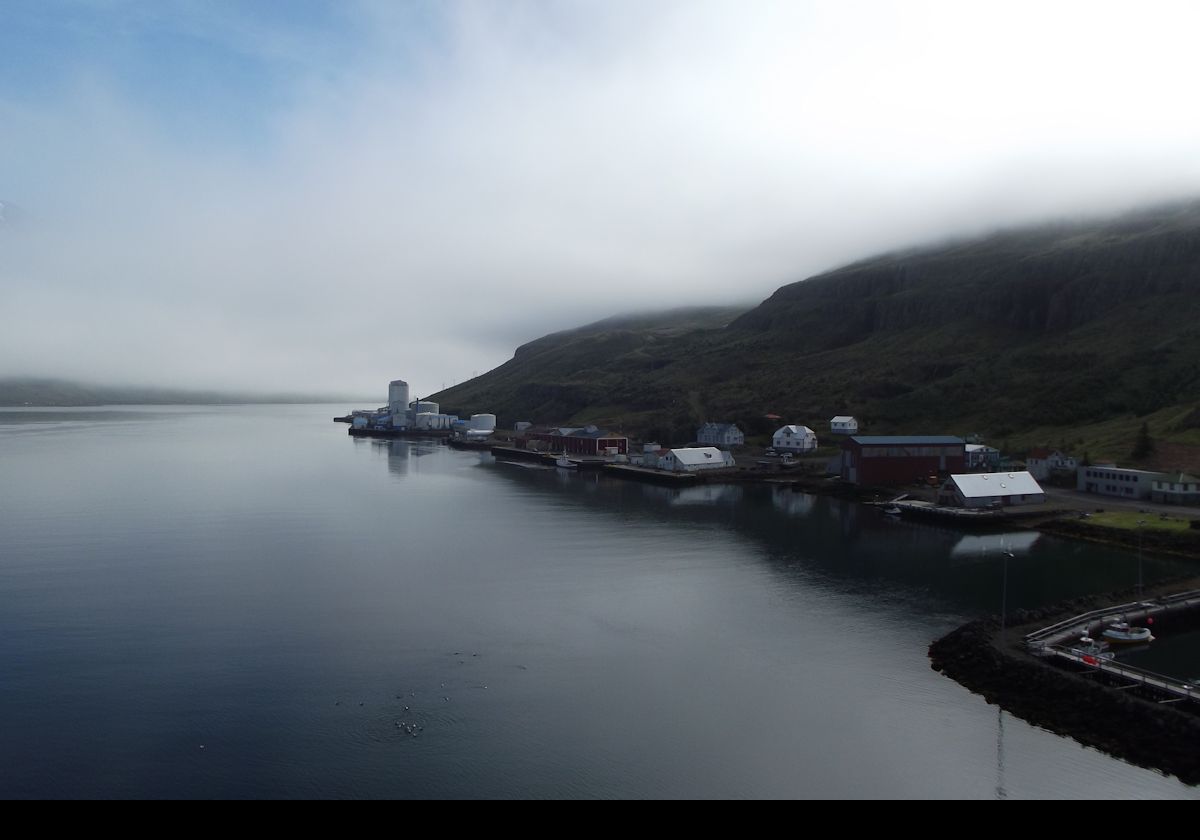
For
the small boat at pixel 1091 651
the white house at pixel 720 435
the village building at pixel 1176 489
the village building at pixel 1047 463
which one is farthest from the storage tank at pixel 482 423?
the small boat at pixel 1091 651

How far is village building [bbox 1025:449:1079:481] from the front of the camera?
152ft

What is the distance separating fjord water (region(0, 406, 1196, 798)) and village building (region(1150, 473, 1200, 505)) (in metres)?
9.30

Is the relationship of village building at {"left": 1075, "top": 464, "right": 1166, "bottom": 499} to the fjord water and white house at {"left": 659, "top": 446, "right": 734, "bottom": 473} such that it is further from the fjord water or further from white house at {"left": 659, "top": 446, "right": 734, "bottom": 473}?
white house at {"left": 659, "top": 446, "right": 734, "bottom": 473}

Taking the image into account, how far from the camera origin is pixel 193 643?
68.7 ft

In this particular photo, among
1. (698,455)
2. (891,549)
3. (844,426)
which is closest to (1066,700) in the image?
(891,549)

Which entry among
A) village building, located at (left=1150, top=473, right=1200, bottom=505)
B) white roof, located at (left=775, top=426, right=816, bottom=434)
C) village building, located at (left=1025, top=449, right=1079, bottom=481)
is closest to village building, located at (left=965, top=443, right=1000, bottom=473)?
village building, located at (left=1025, top=449, right=1079, bottom=481)

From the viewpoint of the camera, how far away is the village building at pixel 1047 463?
4644cm

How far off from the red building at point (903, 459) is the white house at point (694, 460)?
39.2 feet

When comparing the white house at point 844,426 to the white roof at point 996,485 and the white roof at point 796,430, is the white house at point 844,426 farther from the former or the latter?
the white roof at point 996,485

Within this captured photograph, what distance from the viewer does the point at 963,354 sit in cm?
8256

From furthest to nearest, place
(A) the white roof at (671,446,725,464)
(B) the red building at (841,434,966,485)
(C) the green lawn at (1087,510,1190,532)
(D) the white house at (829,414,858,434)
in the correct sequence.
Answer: (D) the white house at (829,414,858,434), (A) the white roof at (671,446,725,464), (B) the red building at (841,434,966,485), (C) the green lawn at (1087,510,1190,532)

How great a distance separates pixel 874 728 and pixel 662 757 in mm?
4692
